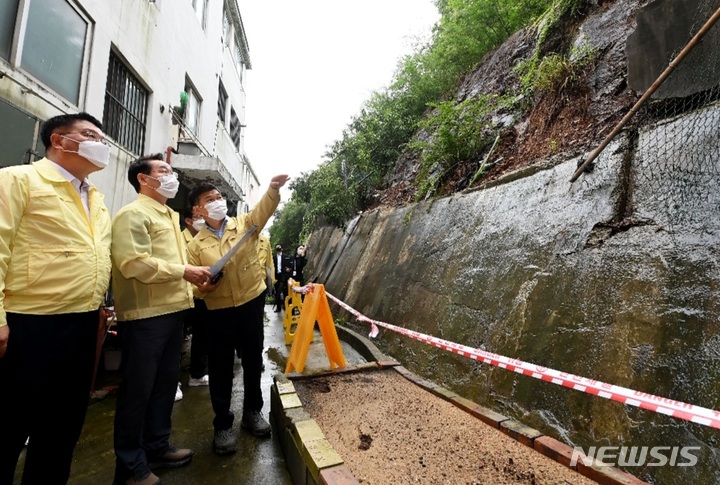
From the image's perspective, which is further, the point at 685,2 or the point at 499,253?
the point at 499,253

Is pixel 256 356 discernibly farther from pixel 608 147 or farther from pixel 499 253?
pixel 608 147

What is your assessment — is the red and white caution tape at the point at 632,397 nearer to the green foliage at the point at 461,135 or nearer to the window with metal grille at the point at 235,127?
the green foliage at the point at 461,135

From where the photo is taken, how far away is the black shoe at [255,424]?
309cm

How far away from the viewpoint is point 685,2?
3.21 m

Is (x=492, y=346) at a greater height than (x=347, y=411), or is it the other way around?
(x=492, y=346)

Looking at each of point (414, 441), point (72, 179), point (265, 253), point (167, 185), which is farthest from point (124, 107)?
point (414, 441)

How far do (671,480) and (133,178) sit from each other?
4047 millimetres

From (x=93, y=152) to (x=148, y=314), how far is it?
1092 millimetres

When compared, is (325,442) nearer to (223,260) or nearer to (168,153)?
(223,260)

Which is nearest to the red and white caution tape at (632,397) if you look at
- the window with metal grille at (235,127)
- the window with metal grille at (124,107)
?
the window with metal grille at (124,107)

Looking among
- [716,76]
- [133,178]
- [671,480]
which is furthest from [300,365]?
[716,76]

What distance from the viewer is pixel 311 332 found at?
382cm

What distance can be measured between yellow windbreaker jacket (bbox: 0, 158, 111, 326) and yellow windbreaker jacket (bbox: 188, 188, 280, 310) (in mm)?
1028

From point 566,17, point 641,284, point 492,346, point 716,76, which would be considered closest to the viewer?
point 641,284
